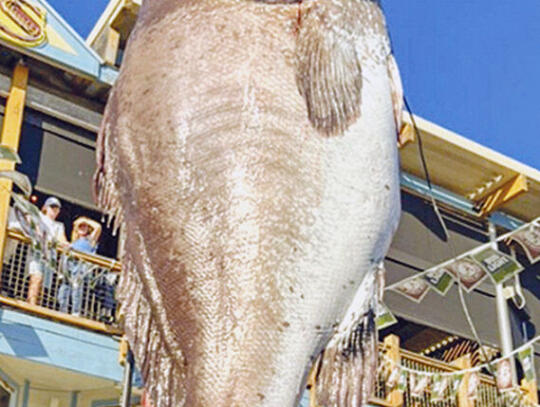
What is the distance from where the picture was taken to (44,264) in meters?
8.66

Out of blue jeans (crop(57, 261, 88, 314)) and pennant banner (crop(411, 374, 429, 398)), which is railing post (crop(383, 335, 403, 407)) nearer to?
pennant banner (crop(411, 374, 429, 398))

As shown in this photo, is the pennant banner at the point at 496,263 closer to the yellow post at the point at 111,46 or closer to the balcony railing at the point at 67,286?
the balcony railing at the point at 67,286

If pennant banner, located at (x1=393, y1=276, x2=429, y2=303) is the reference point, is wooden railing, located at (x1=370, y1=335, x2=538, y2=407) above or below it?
below

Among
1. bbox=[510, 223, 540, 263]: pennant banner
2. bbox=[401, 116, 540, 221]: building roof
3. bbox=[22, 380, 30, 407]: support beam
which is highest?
bbox=[401, 116, 540, 221]: building roof

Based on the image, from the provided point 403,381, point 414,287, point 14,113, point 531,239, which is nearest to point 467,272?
point 414,287

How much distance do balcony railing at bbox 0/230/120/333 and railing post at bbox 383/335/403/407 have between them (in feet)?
8.97

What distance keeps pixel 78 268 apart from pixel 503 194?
602 centimetres

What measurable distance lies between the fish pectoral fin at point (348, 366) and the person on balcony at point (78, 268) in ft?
22.6

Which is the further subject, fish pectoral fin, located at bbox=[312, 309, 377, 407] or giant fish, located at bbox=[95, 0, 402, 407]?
fish pectoral fin, located at bbox=[312, 309, 377, 407]

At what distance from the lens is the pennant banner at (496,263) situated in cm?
978

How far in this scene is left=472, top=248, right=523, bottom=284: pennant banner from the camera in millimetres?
9781

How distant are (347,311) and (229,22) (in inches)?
22.3

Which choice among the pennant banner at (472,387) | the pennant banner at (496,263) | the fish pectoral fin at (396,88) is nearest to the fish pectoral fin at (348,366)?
the fish pectoral fin at (396,88)

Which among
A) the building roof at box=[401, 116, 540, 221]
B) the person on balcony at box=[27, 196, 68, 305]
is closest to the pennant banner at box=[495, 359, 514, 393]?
the building roof at box=[401, 116, 540, 221]
